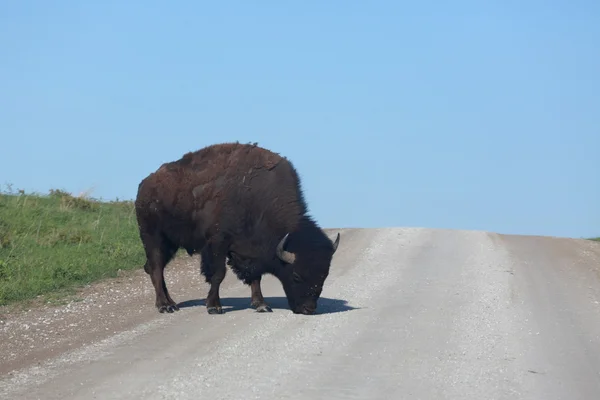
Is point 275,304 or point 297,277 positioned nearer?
point 297,277

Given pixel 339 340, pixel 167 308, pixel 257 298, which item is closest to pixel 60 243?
pixel 167 308

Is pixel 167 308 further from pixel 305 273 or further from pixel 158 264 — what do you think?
pixel 305 273

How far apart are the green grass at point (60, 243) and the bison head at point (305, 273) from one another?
384 centimetres

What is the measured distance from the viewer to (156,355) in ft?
31.8

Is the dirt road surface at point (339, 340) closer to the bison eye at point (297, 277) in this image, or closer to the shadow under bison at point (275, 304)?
the shadow under bison at point (275, 304)

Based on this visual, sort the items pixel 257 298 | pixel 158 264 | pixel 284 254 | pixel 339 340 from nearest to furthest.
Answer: pixel 339 340
pixel 284 254
pixel 257 298
pixel 158 264

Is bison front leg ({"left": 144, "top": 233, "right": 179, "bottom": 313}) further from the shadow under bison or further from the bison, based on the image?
the shadow under bison

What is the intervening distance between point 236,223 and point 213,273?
75 centimetres

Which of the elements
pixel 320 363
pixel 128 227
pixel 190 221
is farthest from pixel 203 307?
pixel 128 227

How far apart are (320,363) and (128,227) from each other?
13.0 meters

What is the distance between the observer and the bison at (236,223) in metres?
12.6

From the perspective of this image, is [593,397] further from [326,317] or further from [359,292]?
[359,292]

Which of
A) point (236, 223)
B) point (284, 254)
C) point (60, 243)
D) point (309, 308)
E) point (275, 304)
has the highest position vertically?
point (236, 223)

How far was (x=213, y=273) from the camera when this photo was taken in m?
13.1
